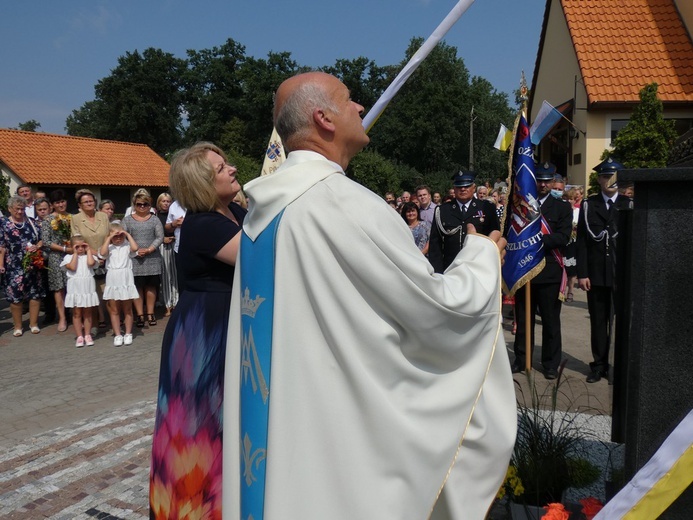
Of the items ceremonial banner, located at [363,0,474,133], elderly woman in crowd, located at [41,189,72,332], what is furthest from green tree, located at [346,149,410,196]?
ceremonial banner, located at [363,0,474,133]

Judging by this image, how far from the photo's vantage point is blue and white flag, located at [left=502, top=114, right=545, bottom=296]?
541 cm

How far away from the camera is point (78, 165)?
34312 mm

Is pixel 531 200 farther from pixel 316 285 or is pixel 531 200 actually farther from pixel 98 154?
pixel 98 154

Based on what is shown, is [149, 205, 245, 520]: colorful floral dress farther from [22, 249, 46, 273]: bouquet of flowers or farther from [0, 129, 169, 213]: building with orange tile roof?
[0, 129, 169, 213]: building with orange tile roof

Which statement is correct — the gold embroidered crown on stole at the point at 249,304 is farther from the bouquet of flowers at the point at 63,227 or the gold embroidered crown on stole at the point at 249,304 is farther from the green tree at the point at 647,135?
the green tree at the point at 647,135

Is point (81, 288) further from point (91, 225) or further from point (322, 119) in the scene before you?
point (322, 119)

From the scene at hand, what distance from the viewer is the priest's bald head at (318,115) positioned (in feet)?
6.50

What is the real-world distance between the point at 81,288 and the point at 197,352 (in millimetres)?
6264

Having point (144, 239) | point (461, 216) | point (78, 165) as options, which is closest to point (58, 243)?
point (144, 239)

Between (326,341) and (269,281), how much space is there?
0.92 feet

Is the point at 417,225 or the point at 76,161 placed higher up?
the point at 76,161

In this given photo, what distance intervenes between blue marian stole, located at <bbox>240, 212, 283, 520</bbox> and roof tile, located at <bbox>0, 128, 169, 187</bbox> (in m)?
33.2

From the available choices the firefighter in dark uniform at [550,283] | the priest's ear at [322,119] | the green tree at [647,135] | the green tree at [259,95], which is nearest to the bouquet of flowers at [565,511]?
the priest's ear at [322,119]

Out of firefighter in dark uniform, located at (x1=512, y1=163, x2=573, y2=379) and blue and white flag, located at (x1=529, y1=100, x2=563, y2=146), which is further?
blue and white flag, located at (x1=529, y1=100, x2=563, y2=146)
